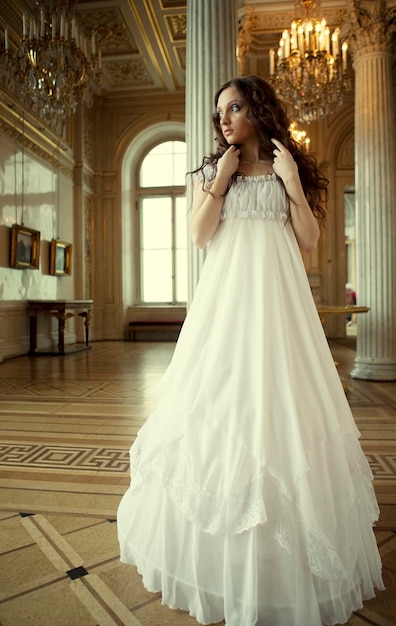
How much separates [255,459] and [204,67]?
8.59ft

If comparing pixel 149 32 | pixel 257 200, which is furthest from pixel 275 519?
pixel 149 32

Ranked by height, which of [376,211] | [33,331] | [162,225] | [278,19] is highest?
[278,19]

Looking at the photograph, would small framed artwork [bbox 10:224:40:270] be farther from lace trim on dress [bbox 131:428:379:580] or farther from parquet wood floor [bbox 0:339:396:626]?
lace trim on dress [bbox 131:428:379:580]

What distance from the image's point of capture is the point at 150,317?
11672 millimetres

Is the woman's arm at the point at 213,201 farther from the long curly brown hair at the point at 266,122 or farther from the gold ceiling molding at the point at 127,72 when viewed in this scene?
the gold ceiling molding at the point at 127,72

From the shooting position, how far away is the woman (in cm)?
126

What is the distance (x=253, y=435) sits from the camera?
1.29m

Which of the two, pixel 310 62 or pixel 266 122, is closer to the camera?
pixel 266 122

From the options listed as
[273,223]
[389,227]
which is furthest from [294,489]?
[389,227]

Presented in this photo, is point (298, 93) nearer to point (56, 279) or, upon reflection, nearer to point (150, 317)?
point (56, 279)

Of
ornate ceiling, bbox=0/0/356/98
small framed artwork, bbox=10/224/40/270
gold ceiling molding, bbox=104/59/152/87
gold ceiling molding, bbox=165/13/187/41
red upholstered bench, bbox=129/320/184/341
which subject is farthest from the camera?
red upholstered bench, bbox=129/320/184/341

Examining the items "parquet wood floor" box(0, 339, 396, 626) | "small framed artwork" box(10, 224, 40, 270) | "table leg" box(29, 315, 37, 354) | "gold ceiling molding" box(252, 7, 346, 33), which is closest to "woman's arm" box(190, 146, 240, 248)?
"parquet wood floor" box(0, 339, 396, 626)

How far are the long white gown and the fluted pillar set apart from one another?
4.75ft

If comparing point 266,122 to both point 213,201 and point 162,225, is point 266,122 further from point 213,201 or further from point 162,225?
point 162,225
